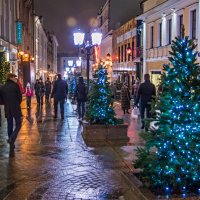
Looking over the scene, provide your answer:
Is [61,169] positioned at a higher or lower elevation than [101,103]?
lower

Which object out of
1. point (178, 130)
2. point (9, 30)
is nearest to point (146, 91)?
point (178, 130)

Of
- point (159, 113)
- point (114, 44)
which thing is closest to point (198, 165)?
point (159, 113)

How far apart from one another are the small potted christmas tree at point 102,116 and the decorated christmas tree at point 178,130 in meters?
5.16

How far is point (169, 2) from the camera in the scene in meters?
28.2

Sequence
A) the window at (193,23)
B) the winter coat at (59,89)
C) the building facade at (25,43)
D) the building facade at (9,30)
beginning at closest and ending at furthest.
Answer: the winter coat at (59,89) → the window at (193,23) → the building facade at (9,30) → the building facade at (25,43)

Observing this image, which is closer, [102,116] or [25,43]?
[102,116]

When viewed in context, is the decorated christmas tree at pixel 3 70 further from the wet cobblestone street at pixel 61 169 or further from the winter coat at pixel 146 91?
the winter coat at pixel 146 91

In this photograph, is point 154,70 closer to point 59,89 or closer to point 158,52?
point 158,52

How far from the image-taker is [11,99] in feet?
35.4

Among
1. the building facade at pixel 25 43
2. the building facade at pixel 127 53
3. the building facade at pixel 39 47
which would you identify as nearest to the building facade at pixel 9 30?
the building facade at pixel 25 43

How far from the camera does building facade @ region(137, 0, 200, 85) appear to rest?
2502cm

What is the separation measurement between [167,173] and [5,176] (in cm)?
305

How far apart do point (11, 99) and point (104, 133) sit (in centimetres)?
249

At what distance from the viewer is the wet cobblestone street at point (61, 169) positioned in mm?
7008
